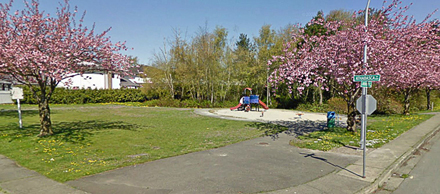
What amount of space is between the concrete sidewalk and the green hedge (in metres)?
30.6

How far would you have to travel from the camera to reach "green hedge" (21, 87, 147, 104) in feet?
109

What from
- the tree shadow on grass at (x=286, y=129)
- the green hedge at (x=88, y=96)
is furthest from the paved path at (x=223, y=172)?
the green hedge at (x=88, y=96)

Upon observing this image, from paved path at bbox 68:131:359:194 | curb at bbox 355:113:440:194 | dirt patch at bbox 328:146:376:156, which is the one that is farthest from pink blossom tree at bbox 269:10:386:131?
paved path at bbox 68:131:359:194

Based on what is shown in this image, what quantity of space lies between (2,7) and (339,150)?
1368cm

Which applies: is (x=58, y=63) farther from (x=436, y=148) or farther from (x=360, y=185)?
(x=436, y=148)

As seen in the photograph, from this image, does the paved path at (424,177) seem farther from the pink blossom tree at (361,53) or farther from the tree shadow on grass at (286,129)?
the tree shadow on grass at (286,129)

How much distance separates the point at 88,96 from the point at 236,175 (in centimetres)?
3511

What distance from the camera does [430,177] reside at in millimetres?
6395

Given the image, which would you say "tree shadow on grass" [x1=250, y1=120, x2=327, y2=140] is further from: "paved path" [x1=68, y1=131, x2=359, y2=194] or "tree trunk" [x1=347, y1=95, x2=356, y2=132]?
"paved path" [x1=68, y1=131, x2=359, y2=194]

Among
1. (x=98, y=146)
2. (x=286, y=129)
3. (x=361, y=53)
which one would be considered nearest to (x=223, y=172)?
(x=98, y=146)

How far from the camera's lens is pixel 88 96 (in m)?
35.7

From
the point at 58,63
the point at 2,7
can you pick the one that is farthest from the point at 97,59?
the point at 2,7

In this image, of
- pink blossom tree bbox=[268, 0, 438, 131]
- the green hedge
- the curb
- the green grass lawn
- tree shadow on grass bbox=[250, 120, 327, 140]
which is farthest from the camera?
the green hedge

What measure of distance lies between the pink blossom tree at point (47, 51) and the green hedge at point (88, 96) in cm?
2663
